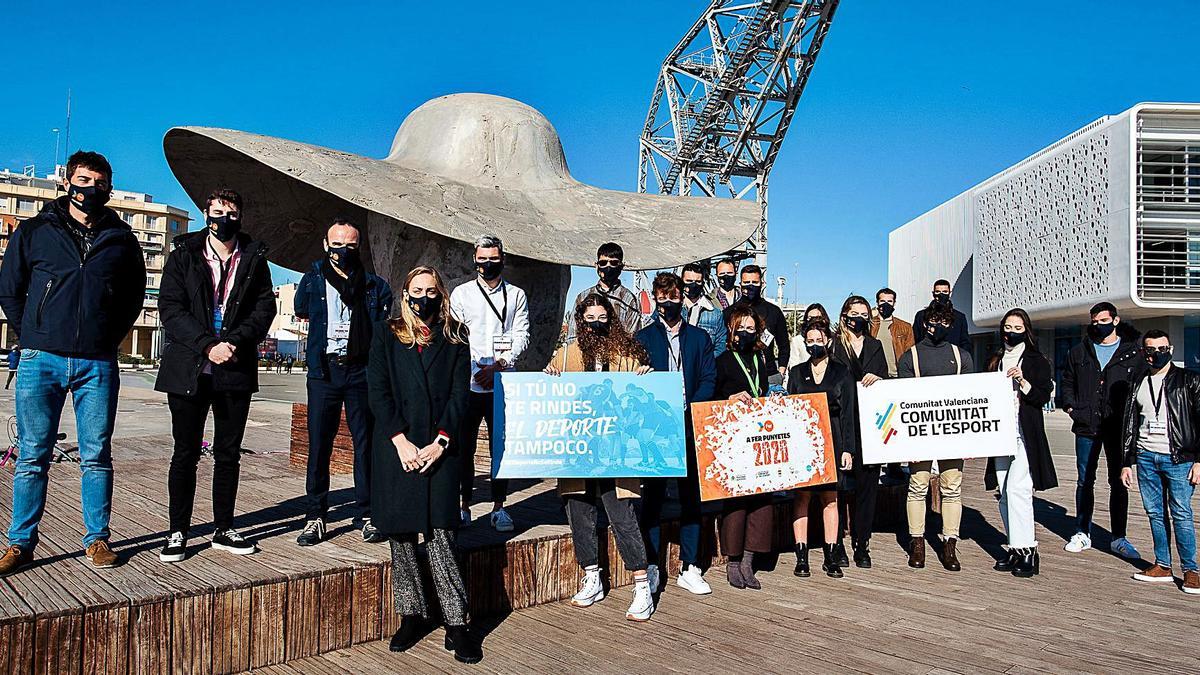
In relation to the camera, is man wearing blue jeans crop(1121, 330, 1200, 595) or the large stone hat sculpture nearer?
man wearing blue jeans crop(1121, 330, 1200, 595)

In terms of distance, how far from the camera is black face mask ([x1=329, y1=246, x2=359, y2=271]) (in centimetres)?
486

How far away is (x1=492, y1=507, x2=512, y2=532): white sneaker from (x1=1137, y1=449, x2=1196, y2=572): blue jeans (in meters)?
4.46

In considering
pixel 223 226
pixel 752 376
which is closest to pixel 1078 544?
pixel 752 376

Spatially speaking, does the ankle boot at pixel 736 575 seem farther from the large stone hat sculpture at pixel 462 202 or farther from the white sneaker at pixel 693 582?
the large stone hat sculpture at pixel 462 202

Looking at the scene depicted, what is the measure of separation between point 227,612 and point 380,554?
0.90 m

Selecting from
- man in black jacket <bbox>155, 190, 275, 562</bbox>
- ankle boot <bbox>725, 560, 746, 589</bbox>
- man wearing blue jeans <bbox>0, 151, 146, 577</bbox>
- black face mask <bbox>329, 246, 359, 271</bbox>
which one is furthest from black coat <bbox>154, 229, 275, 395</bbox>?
ankle boot <bbox>725, 560, 746, 589</bbox>

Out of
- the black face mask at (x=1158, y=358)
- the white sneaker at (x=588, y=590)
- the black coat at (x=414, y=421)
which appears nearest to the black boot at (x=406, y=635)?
the black coat at (x=414, y=421)

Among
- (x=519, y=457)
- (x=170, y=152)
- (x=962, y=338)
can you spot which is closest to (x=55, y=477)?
(x=170, y=152)

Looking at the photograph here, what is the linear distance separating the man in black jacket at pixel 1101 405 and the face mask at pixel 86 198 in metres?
7.07

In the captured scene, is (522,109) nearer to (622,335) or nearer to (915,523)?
(622,335)

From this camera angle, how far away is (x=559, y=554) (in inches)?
211

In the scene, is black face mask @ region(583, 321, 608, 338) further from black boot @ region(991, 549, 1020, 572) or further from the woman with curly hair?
black boot @ region(991, 549, 1020, 572)

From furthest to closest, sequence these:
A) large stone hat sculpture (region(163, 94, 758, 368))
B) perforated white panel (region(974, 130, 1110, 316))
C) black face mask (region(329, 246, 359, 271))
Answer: perforated white panel (region(974, 130, 1110, 316))
large stone hat sculpture (region(163, 94, 758, 368))
black face mask (region(329, 246, 359, 271))

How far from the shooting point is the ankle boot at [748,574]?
19.1 ft
